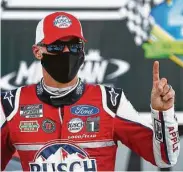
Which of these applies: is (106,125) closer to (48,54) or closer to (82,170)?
(82,170)

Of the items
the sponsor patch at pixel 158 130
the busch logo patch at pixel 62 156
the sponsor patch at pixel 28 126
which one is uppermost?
the sponsor patch at pixel 158 130

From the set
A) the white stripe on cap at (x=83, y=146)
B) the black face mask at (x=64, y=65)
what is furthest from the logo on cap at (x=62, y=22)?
the white stripe on cap at (x=83, y=146)

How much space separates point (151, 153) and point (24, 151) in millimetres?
493

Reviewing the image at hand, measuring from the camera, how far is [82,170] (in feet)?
7.20

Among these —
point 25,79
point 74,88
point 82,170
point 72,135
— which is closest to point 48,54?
point 74,88

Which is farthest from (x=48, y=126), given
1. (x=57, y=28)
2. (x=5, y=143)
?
(x=57, y=28)

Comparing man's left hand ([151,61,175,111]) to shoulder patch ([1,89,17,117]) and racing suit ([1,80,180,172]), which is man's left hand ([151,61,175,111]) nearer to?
racing suit ([1,80,180,172])

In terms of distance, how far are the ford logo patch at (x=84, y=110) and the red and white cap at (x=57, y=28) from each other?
267mm

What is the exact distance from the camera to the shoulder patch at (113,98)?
2221mm

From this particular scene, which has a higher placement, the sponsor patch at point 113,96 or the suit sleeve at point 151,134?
the sponsor patch at point 113,96

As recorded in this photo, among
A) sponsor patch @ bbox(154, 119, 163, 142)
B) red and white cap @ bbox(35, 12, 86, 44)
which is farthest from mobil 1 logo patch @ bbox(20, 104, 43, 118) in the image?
sponsor patch @ bbox(154, 119, 163, 142)

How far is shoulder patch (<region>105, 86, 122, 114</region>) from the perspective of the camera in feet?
7.29

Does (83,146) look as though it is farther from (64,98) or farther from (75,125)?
(64,98)

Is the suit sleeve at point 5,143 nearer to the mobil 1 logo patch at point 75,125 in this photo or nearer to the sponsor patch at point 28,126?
the sponsor patch at point 28,126
